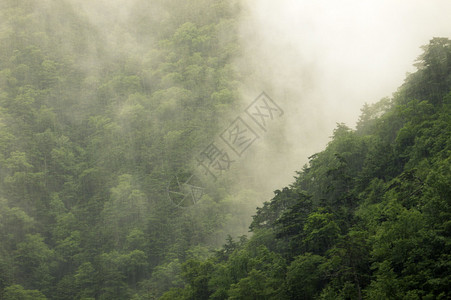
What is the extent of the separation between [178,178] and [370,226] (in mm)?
61567

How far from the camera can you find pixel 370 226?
32.9 metres

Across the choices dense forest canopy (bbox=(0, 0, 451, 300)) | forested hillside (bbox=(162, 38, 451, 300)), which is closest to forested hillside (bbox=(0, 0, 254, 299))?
dense forest canopy (bbox=(0, 0, 451, 300))

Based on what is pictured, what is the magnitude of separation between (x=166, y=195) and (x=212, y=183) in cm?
903

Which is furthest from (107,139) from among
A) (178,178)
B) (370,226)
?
(370,226)

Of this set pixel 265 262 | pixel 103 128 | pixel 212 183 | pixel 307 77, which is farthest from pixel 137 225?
pixel 307 77

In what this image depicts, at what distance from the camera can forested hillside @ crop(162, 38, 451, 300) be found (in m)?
26.8

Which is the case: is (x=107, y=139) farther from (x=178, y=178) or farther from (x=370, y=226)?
(x=370, y=226)

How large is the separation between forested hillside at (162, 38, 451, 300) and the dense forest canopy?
0.13 metres

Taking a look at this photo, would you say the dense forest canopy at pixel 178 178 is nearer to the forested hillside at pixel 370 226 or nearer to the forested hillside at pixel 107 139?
the forested hillside at pixel 370 226

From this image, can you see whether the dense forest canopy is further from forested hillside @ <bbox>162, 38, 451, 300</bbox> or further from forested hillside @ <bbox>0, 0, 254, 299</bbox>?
forested hillside @ <bbox>0, 0, 254, 299</bbox>

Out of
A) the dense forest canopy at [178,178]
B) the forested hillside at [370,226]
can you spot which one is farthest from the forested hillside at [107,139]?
the forested hillside at [370,226]

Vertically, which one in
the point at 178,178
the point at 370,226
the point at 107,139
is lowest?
the point at 370,226

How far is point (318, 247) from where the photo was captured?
115ft

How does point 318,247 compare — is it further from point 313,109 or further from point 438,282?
point 313,109
